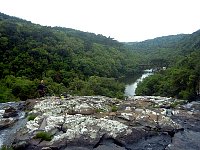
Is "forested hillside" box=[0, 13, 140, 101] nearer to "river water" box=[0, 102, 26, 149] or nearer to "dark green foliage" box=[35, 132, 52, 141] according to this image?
"river water" box=[0, 102, 26, 149]

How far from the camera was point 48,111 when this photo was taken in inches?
922

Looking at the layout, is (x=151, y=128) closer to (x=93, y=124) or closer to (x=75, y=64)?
(x=93, y=124)

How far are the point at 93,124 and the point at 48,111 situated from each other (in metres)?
5.02

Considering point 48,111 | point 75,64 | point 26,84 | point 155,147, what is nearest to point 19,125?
point 48,111

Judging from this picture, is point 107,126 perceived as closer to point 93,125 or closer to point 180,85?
point 93,125

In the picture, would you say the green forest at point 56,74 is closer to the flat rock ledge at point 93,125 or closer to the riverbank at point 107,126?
the flat rock ledge at point 93,125

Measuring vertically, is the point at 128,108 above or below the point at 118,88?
above

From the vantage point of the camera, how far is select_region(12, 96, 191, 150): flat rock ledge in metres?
18.2

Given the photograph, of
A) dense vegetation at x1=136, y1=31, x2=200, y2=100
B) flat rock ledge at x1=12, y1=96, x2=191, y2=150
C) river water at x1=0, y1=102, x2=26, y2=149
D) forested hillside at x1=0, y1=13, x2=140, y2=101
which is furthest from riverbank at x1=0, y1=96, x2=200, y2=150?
dense vegetation at x1=136, y1=31, x2=200, y2=100

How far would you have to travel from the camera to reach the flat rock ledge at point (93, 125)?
1820 centimetres

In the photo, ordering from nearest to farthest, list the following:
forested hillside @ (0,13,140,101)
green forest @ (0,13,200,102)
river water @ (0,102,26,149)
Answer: river water @ (0,102,26,149) < green forest @ (0,13,200,102) < forested hillside @ (0,13,140,101)

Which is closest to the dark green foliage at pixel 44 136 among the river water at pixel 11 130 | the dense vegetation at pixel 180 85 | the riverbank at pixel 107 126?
the riverbank at pixel 107 126

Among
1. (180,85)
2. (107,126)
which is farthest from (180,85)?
(107,126)

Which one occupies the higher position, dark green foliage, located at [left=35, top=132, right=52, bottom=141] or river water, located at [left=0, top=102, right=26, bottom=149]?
dark green foliage, located at [left=35, top=132, right=52, bottom=141]
